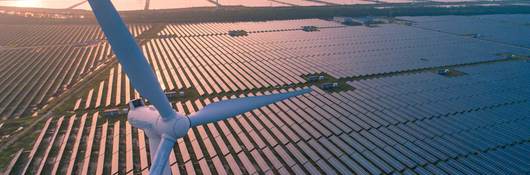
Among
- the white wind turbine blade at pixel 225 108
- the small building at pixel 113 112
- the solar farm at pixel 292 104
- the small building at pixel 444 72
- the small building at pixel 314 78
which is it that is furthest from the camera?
the small building at pixel 444 72

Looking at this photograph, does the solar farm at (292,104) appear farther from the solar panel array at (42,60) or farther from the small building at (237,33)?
the small building at (237,33)

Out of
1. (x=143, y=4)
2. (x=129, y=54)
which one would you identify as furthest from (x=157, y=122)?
(x=143, y=4)

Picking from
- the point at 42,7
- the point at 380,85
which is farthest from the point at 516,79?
the point at 42,7

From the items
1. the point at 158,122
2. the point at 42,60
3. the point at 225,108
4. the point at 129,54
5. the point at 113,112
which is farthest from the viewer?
the point at 42,60

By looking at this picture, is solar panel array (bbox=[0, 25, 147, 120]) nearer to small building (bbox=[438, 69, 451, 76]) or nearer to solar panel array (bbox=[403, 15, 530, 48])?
small building (bbox=[438, 69, 451, 76])

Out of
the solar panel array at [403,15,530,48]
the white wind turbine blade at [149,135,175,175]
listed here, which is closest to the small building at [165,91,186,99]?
the white wind turbine blade at [149,135,175,175]

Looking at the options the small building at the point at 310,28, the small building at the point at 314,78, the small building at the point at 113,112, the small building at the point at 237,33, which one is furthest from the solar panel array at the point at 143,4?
the small building at the point at 113,112

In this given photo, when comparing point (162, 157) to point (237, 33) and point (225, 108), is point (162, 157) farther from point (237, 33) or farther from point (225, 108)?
point (237, 33)
